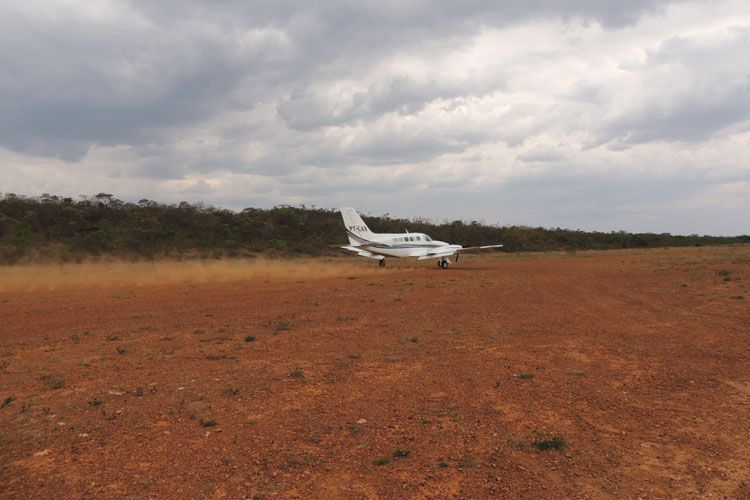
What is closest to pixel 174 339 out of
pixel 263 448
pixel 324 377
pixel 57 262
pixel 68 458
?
pixel 324 377

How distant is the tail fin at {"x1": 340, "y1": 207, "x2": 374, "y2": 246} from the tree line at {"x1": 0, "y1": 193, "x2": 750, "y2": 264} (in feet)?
49.0

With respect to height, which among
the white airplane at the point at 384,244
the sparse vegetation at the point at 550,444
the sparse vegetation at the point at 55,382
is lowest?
the sparse vegetation at the point at 55,382

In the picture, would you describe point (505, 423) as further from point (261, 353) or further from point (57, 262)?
point (57, 262)

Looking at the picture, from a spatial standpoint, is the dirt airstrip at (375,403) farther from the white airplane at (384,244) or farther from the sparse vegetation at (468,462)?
the white airplane at (384,244)

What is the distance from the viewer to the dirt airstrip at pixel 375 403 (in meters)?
4.05

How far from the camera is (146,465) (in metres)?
4.30

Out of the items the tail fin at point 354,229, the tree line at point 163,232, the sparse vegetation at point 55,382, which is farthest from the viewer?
the tree line at point 163,232

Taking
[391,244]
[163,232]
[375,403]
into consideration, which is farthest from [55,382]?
[163,232]

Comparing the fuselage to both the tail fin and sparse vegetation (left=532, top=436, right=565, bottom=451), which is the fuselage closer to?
the tail fin

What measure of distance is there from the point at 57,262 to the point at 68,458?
108 feet

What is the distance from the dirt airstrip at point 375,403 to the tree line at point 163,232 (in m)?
25.9

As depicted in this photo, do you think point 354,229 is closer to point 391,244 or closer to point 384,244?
point 384,244

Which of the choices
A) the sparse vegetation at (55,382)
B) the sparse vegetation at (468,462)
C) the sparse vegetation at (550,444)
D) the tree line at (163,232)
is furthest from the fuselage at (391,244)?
the sparse vegetation at (468,462)

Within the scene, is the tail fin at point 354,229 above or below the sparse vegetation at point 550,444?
above
